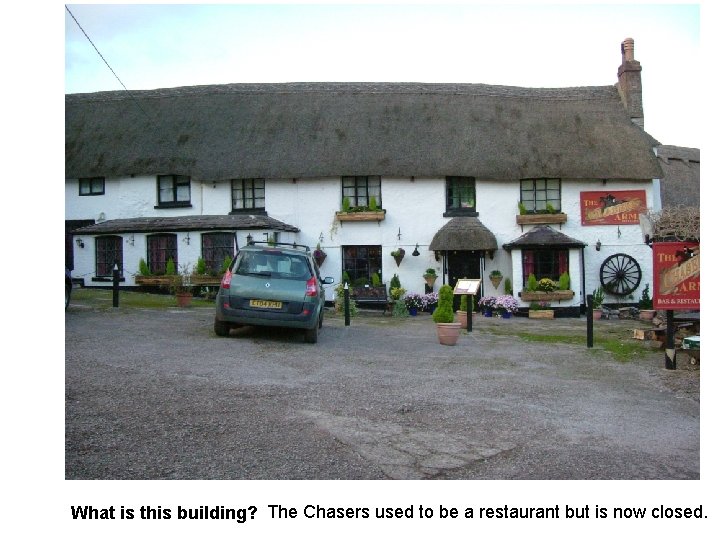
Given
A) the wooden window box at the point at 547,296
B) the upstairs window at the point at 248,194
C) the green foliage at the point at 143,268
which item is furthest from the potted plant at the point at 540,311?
the green foliage at the point at 143,268

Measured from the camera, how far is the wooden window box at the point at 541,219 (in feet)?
73.9

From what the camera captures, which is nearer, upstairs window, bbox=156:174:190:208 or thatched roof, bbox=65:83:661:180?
thatched roof, bbox=65:83:661:180

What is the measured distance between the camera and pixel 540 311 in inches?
840

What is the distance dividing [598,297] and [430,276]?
5729mm

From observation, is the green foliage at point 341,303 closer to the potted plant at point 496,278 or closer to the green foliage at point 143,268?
the potted plant at point 496,278

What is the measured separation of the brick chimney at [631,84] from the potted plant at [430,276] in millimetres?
10121

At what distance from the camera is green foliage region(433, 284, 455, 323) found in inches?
490

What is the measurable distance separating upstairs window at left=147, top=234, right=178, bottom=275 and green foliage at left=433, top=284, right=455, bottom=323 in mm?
12926

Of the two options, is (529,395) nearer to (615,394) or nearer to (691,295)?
(615,394)

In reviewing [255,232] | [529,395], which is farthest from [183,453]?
[255,232]

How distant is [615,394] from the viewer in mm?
8328

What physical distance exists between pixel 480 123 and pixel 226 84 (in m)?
10.5

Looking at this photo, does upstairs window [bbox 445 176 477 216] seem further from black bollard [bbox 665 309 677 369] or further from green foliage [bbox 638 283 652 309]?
black bollard [bbox 665 309 677 369]

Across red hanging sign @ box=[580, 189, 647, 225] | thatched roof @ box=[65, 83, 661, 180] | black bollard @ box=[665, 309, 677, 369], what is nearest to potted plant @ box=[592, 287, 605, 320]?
red hanging sign @ box=[580, 189, 647, 225]
